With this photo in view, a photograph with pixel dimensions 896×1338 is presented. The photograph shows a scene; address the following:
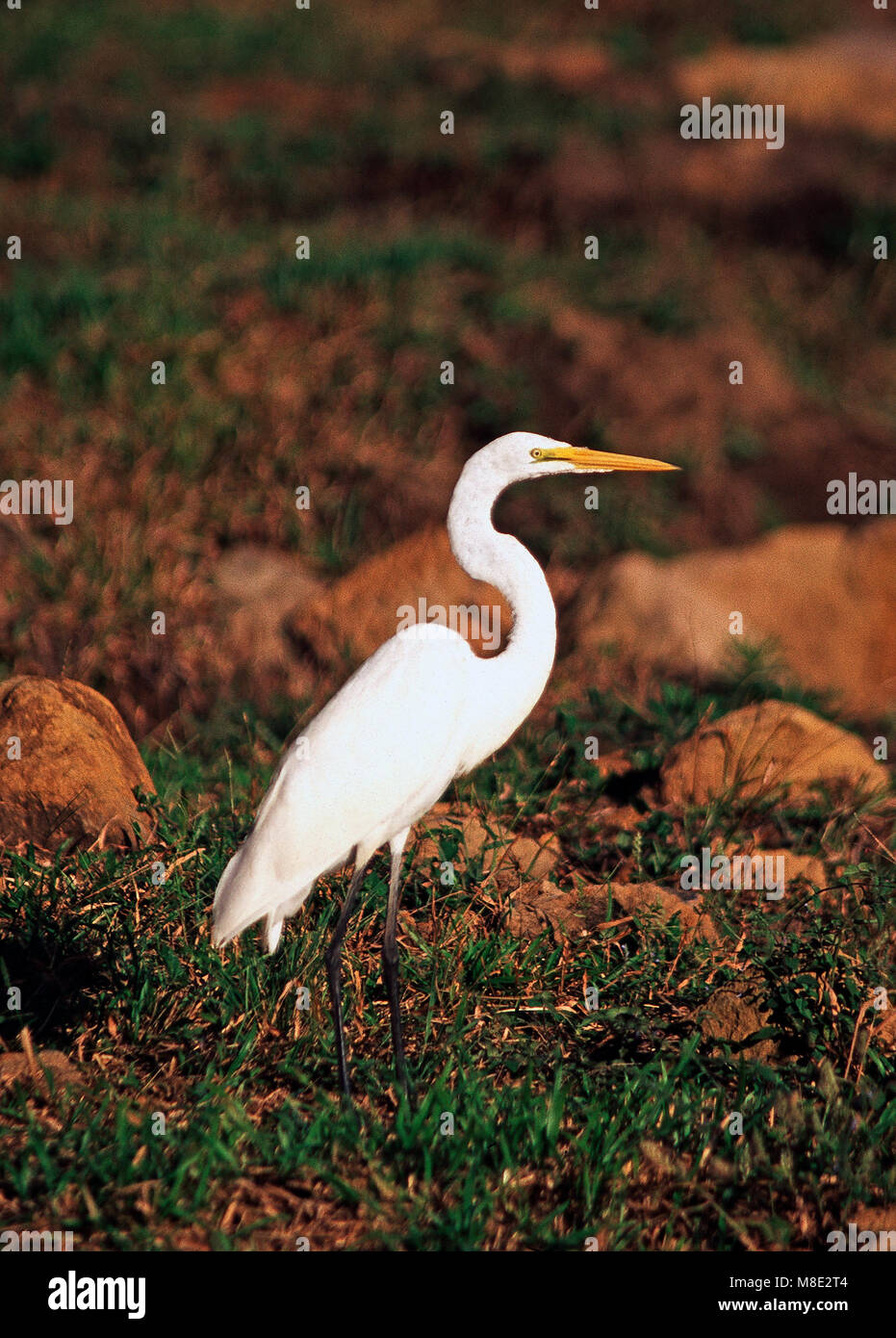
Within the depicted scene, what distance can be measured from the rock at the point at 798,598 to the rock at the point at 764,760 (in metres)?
1.33

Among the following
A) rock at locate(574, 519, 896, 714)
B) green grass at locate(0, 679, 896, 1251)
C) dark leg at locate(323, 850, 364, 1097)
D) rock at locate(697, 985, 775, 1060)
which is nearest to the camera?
green grass at locate(0, 679, 896, 1251)

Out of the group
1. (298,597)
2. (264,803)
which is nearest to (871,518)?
(298,597)

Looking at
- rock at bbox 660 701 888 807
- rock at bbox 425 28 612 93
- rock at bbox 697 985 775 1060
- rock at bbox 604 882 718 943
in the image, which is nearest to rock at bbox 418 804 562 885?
rock at bbox 604 882 718 943

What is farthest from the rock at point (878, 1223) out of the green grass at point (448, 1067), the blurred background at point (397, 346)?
the blurred background at point (397, 346)

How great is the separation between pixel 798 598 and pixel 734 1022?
10.6ft

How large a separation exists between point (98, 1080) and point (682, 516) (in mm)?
4970

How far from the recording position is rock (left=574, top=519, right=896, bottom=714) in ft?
18.2

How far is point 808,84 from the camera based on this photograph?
43.9 feet

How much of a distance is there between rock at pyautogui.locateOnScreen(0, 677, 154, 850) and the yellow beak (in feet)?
5.21

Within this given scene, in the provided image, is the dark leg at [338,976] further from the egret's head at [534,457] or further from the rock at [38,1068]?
the egret's head at [534,457]

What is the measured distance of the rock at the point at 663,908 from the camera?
137 inches

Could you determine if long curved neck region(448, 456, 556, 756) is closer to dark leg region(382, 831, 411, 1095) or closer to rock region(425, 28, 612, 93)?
dark leg region(382, 831, 411, 1095)

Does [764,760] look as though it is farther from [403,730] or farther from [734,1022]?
[403,730]

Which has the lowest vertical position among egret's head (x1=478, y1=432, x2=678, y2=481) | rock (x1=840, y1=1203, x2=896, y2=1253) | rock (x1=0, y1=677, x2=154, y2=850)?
rock (x1=840, y1=1203, x2=896, y2=1253)
